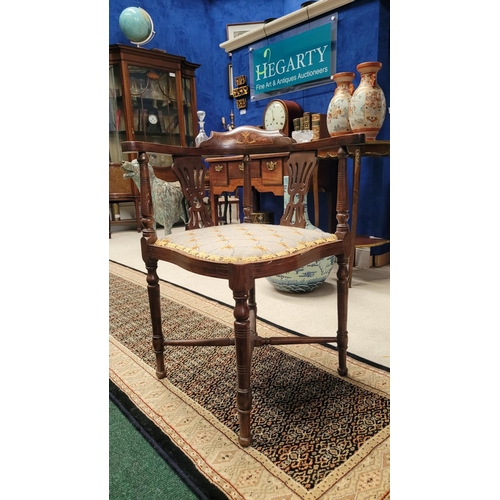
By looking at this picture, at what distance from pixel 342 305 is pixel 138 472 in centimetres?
77

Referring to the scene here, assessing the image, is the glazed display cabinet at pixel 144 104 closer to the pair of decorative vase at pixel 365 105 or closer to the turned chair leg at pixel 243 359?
the pair of decorative vase at pixel 365 105

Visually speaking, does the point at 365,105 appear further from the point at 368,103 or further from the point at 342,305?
the point at 342,305

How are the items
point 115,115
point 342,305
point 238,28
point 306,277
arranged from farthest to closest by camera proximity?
point 238,28 < point 115,115 < point 306,277 < point 342,305

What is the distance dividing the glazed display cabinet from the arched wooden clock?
1.98 metres

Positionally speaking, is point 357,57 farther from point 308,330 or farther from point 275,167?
point 308,330

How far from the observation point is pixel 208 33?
577 centimetres

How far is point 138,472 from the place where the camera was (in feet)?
3.07

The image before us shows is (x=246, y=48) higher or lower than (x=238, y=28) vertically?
lower

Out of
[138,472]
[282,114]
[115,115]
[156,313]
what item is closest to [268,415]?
[138,472]

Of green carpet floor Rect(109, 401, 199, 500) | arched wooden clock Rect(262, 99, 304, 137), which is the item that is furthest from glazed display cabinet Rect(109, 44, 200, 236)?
green carpet floor Rect(109, 401, 199, 500)

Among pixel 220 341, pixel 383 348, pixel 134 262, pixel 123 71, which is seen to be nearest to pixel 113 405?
pixel 220 341

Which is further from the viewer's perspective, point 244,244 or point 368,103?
point 368,103

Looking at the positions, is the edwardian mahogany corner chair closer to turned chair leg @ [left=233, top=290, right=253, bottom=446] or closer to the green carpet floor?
turned chair leg @ [left=233, top=290, right=253, bottom=446]

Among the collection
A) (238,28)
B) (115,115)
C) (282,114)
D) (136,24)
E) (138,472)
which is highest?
(238,28)
